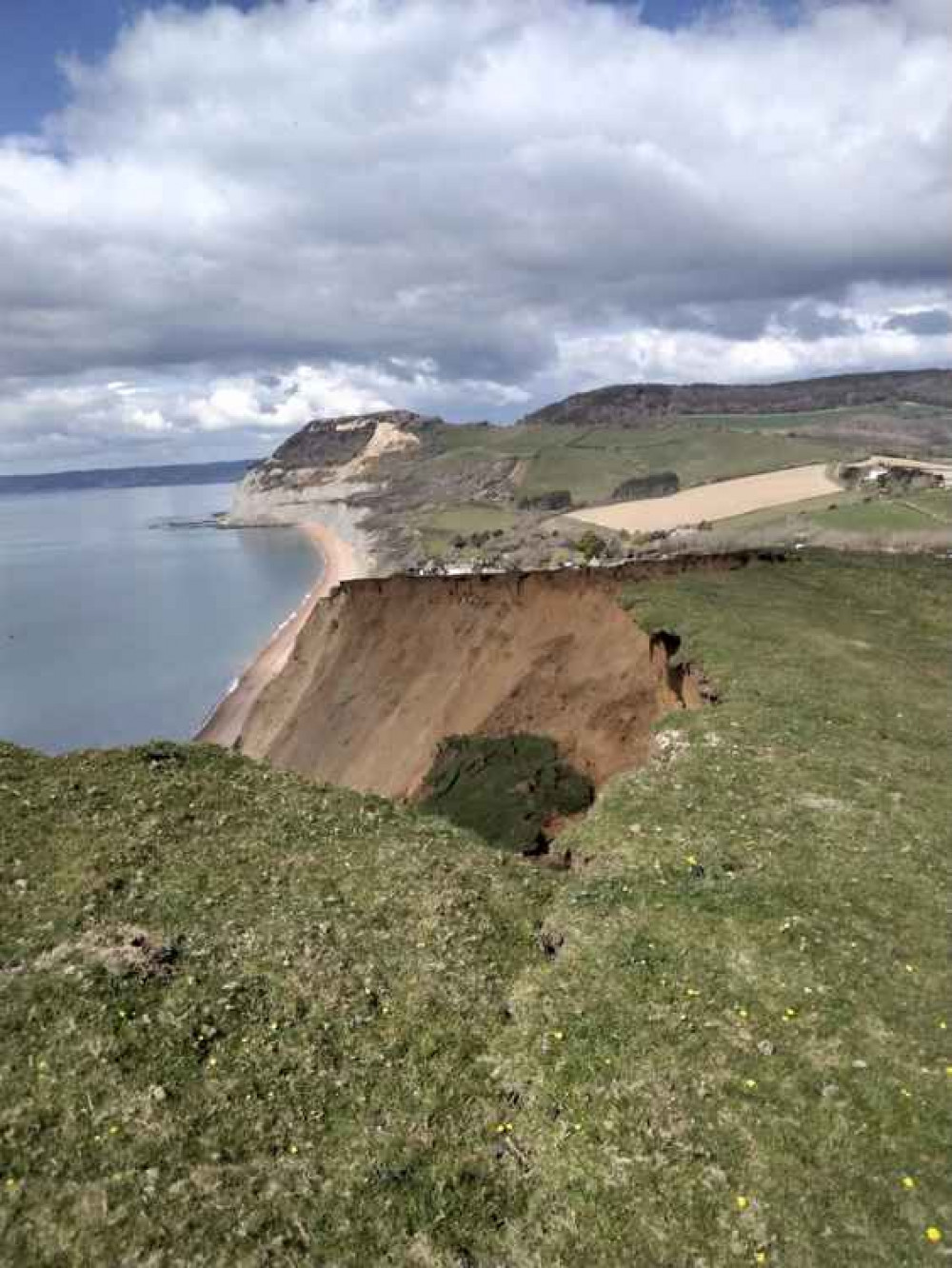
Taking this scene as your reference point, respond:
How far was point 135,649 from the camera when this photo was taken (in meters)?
107

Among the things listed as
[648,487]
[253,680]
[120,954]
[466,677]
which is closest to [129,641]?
[253,680]

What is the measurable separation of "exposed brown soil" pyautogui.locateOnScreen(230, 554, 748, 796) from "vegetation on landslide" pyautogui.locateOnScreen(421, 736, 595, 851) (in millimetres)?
1402

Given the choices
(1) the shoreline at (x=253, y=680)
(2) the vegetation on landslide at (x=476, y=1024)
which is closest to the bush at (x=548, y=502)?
(1) the shoreline at (x=253, y=680)

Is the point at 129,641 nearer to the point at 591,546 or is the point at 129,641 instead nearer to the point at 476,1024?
the point at 591,546

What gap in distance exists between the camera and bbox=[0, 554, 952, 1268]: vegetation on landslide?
9.09m

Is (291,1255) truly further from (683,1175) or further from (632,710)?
(632,710)

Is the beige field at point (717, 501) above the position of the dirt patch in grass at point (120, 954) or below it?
below

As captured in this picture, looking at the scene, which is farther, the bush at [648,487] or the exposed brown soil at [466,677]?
Answer: the bush at [648,487]

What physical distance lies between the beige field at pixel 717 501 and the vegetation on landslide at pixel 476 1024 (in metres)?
112

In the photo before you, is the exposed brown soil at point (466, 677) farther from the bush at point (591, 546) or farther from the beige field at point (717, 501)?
the beige field at point (717, 501)

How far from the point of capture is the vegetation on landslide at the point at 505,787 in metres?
27.5

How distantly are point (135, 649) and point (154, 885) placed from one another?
9875cm

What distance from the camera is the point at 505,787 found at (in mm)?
30312

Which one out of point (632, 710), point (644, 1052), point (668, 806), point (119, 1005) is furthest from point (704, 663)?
point (119, 1005)
